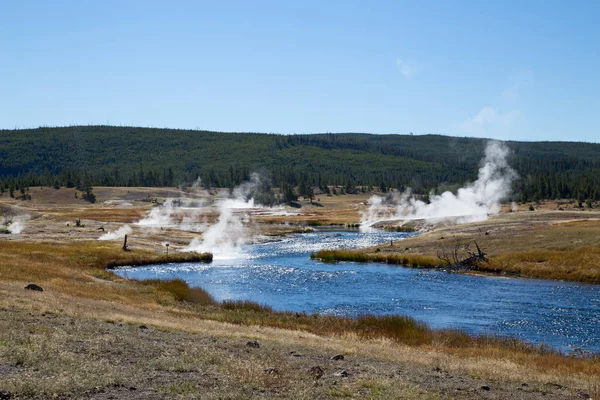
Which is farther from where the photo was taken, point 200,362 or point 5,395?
point 200,362

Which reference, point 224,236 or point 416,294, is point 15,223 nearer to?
point 224,236

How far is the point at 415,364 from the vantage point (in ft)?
64.6

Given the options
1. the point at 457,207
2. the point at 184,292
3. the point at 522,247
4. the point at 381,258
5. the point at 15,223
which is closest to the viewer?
the point at 184,292

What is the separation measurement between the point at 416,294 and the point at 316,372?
30.5m

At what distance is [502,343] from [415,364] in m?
9.40

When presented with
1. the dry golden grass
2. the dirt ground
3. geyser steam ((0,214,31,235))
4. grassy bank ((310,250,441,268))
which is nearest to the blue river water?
grassy bank ((310,250,441,268))

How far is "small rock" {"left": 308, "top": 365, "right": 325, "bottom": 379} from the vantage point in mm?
16125

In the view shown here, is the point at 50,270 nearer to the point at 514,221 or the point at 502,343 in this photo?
the point at 502,343

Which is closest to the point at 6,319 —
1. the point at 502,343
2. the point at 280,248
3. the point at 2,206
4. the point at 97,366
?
the point at 97,366

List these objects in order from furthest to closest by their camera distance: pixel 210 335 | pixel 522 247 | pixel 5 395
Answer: pixel 522 247
pixel 210 335
pixel 5 395

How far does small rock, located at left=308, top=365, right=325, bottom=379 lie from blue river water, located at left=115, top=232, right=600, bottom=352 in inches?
663

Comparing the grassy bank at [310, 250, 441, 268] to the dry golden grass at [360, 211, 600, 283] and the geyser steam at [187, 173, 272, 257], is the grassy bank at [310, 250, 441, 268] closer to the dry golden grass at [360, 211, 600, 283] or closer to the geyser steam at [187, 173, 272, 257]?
the dry golden grass at [360, 211, 600, 283]

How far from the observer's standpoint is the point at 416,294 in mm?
45750

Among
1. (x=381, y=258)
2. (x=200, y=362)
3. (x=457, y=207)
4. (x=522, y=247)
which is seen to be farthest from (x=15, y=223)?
(x=200, y=362)
